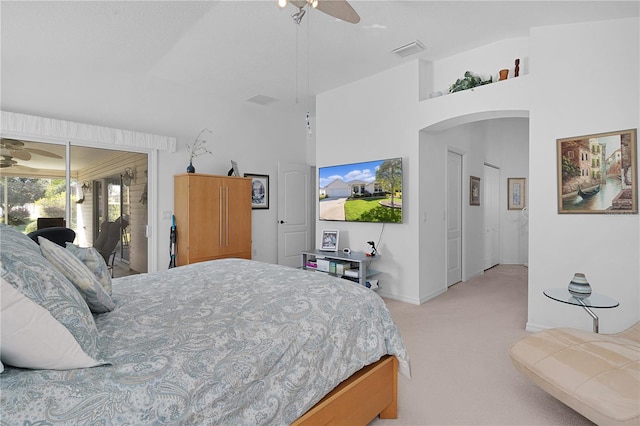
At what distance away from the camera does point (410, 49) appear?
3.62 metres

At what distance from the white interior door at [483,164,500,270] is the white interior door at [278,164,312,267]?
336 centimetres

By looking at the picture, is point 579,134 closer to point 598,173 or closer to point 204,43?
point 598,173

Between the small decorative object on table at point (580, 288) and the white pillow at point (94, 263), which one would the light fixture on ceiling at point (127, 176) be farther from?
the small decorative object on table at point (580, 288)

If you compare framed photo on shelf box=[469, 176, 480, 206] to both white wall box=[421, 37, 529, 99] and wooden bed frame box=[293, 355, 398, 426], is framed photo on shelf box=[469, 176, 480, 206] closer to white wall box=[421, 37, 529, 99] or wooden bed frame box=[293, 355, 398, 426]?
white wall box=[421, 37, 529, 99]

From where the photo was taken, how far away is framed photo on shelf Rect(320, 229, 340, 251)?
469 centimetres

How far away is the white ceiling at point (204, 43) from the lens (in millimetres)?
2791

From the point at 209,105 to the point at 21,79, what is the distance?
209 centimetres

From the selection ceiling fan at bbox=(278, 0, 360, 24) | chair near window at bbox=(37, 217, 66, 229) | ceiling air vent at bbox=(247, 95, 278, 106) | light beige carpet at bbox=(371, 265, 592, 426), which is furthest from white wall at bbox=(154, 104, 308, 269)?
ceiling fan at bbox=(278, 0, 360, 24)

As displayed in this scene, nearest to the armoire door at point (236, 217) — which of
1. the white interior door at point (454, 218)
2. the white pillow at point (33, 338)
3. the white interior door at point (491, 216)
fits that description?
the white interior door at point (454, 218)

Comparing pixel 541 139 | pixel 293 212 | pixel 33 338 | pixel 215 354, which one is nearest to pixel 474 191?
pixel 541 139

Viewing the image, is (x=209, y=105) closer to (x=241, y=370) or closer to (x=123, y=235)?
(x=123, y=235)

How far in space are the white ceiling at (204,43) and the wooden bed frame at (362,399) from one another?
2754 mm

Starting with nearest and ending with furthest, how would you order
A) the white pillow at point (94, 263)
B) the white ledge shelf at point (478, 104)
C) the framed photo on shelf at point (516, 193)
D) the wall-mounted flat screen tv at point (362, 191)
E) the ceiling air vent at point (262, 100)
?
the white pillow at point (94, 263), the white ledge shelf at point (478, 104), the wall-mounted flat screen tv at point (362, 191), the ceiling air vent at point (262, 100), the framed photo on shelf at point (516, 193)

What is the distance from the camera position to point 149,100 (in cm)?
439
